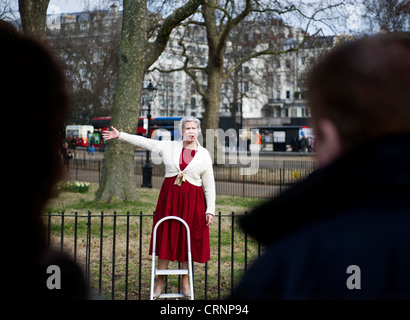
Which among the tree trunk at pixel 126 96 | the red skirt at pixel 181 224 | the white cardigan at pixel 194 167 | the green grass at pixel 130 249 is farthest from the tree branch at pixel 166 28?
the red skirt at pixel 181 224

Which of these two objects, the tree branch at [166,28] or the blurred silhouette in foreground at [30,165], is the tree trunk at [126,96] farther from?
the blurred silhouette in foreground at [30,165]

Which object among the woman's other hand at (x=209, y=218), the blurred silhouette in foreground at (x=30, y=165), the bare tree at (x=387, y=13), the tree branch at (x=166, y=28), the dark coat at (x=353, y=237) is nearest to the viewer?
the dark coat at (x=353, y=237)

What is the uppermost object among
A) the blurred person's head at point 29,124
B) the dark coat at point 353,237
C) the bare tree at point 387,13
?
the bare tree at point 387,13

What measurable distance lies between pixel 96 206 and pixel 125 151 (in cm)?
155

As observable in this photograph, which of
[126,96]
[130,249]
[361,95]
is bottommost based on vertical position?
[130,249]

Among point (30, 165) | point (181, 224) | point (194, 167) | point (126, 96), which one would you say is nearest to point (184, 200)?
point (181, 224)

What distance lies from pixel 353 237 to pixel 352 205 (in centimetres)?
6

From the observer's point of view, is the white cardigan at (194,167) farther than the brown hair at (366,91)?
Yes

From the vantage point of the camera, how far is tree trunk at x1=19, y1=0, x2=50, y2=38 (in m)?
12.0

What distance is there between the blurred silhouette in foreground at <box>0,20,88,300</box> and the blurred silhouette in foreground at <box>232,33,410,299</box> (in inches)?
17.7

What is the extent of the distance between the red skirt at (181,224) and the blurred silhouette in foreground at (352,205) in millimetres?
4266

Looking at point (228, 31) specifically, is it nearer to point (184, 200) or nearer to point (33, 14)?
point (33, 14)

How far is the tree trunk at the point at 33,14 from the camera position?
1199cm

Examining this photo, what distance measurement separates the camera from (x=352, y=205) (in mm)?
1044
